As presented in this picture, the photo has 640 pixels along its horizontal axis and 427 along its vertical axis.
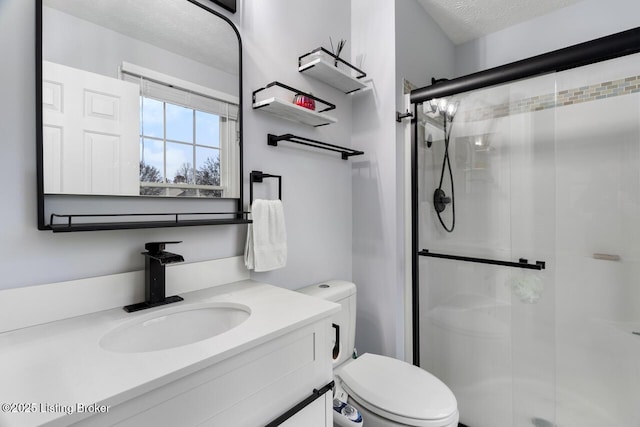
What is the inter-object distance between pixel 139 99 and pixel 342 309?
119 centimetres

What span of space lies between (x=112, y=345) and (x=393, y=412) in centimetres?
95

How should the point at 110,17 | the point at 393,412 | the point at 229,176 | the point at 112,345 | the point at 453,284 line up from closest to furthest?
the point at 112,345
the point at 110,17
the point at 393,412
the point at 229,176
the point at 453,284

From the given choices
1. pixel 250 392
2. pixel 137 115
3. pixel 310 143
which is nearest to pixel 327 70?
→ pixel 310 143

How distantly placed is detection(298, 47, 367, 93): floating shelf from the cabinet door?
1.42 meters

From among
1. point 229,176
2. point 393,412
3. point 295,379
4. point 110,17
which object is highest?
point 110,17

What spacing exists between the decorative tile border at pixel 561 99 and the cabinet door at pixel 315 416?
151 centimetres

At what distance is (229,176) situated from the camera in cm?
124

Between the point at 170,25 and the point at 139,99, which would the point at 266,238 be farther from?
the point at 170,25

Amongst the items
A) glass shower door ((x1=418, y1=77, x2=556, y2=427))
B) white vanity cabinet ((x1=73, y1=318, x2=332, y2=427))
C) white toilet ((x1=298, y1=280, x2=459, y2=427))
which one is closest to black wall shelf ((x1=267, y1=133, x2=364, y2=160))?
glass shower door ((x1=418, y1=77, x2=556, y2=427))

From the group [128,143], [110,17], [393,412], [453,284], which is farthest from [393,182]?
[110,17]

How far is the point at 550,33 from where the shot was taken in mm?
2082

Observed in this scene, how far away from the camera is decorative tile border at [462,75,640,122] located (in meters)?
1.42

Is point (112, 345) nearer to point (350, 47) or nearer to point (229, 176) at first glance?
point (229, 176)

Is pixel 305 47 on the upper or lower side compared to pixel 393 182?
upper
